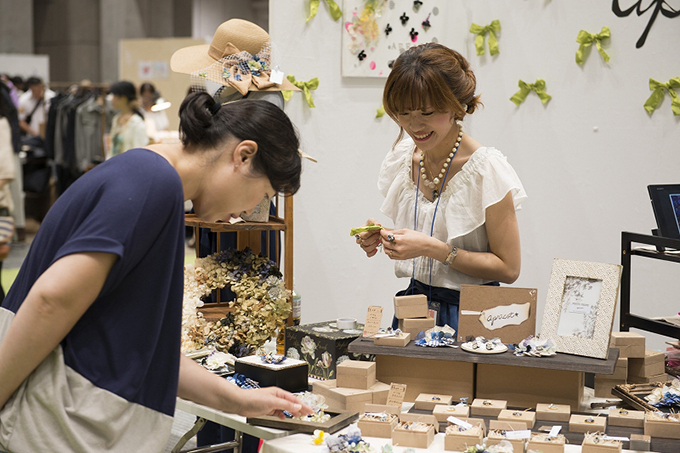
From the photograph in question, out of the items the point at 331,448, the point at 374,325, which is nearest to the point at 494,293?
the point at 374,325

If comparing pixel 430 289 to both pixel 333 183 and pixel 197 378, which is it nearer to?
pixel 197 378

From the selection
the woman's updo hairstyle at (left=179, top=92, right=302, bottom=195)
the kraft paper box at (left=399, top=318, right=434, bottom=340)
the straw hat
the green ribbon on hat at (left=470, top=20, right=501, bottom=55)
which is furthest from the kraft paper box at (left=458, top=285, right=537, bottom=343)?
the green ribbon on hat at (left=470, top=20, right=501, bottom=55)

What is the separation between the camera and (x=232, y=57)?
8.76 feet

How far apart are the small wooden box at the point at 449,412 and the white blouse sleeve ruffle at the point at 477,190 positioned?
0.57 meters

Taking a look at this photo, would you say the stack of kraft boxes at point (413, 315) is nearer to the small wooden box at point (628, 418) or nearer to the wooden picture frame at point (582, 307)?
the wooden picture frame at point (582, 307)

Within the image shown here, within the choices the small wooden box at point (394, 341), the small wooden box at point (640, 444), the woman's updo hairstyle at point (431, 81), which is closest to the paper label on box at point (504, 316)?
the small wooden box at point (394, 341)

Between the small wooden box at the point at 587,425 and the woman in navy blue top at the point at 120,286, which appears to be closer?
the woman in navy blue top at the point at 120,286

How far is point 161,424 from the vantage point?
1303 millimetres

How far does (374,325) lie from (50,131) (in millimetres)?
9586

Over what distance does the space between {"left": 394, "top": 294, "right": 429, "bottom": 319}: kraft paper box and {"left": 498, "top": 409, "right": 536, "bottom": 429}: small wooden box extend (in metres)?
0.40

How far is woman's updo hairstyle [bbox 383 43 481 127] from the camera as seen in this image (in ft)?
6.62

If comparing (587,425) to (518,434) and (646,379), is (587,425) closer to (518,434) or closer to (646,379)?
(518,434)

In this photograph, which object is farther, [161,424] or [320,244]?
[320,244]

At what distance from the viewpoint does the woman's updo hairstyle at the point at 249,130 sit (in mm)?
1336
